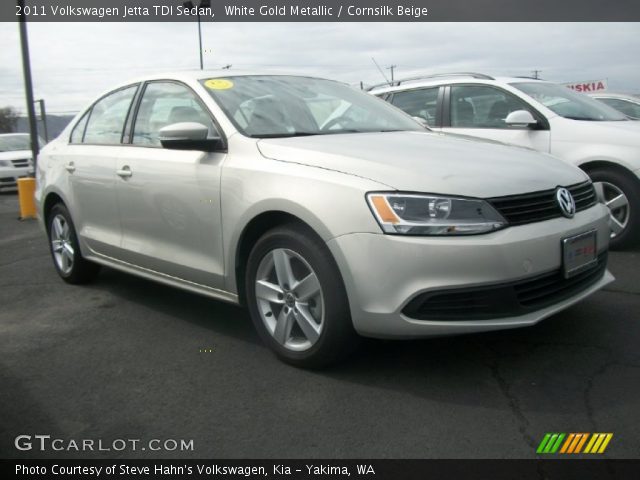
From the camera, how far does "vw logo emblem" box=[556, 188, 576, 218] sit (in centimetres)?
317

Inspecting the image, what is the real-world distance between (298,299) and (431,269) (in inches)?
29.7

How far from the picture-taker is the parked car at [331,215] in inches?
113

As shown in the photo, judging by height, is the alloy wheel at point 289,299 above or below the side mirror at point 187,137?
below

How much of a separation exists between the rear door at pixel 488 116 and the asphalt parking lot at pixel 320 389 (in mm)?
2152

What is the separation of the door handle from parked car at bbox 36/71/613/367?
0.06 feet

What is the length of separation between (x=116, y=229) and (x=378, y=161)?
2.22 metres

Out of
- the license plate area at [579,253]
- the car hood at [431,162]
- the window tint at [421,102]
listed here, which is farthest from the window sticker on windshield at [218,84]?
the window tint at [421,102]

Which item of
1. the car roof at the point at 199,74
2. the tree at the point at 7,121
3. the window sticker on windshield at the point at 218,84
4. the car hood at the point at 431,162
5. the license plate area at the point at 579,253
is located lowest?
the tree at the point at 7,121

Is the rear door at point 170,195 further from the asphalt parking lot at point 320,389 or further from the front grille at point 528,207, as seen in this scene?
the front grille at point 528,207

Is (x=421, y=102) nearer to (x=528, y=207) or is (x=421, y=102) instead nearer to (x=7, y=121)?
(x=528, y=207)

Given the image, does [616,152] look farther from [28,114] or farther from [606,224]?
[28,114]

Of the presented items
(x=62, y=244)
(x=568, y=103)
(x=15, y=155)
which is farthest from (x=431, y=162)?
(x=15, y=155)

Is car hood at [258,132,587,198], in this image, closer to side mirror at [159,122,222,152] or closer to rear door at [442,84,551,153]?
side mirror at [159,122,222,152]

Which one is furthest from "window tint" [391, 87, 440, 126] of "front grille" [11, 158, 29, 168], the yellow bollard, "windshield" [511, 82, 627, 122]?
"front grille" [11, 158, 29, 168]
